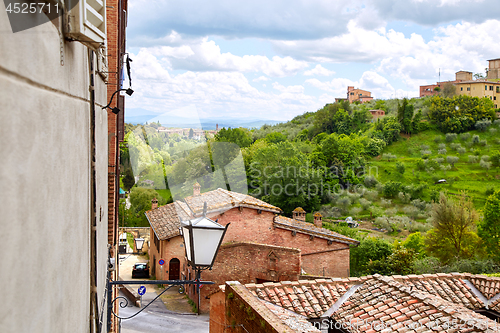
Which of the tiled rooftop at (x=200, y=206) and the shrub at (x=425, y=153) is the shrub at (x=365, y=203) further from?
the tiled rooftop at (x=200, y=206)

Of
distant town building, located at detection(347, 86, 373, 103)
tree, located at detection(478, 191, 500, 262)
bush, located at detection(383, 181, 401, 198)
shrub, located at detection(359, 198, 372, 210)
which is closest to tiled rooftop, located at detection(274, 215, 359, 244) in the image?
tree, located at detection(478, 191, 500, 262)

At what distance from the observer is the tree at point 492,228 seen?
2230cm

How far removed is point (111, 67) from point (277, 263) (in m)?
10.1

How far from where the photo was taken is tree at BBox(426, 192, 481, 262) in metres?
22.4

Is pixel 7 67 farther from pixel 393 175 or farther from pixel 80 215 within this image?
pixel 393 175

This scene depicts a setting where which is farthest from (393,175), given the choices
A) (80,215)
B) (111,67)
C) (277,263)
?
(80,215)

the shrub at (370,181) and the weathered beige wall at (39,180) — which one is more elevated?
the weathered beige wall at (39,180)

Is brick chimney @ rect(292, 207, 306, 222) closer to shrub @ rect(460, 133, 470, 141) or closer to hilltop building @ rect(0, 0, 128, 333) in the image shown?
hilltop building @ rect(0, 0, 128, 333)

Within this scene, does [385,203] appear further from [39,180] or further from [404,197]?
[39,180]

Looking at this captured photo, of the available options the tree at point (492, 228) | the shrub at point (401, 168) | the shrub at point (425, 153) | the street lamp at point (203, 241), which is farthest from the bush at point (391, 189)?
the street lamp at point (203, 241)

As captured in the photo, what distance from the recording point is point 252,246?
1522cm

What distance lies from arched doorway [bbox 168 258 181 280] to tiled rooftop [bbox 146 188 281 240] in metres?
1.35

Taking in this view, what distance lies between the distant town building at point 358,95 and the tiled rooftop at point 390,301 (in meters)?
108

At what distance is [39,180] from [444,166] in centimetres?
5727
